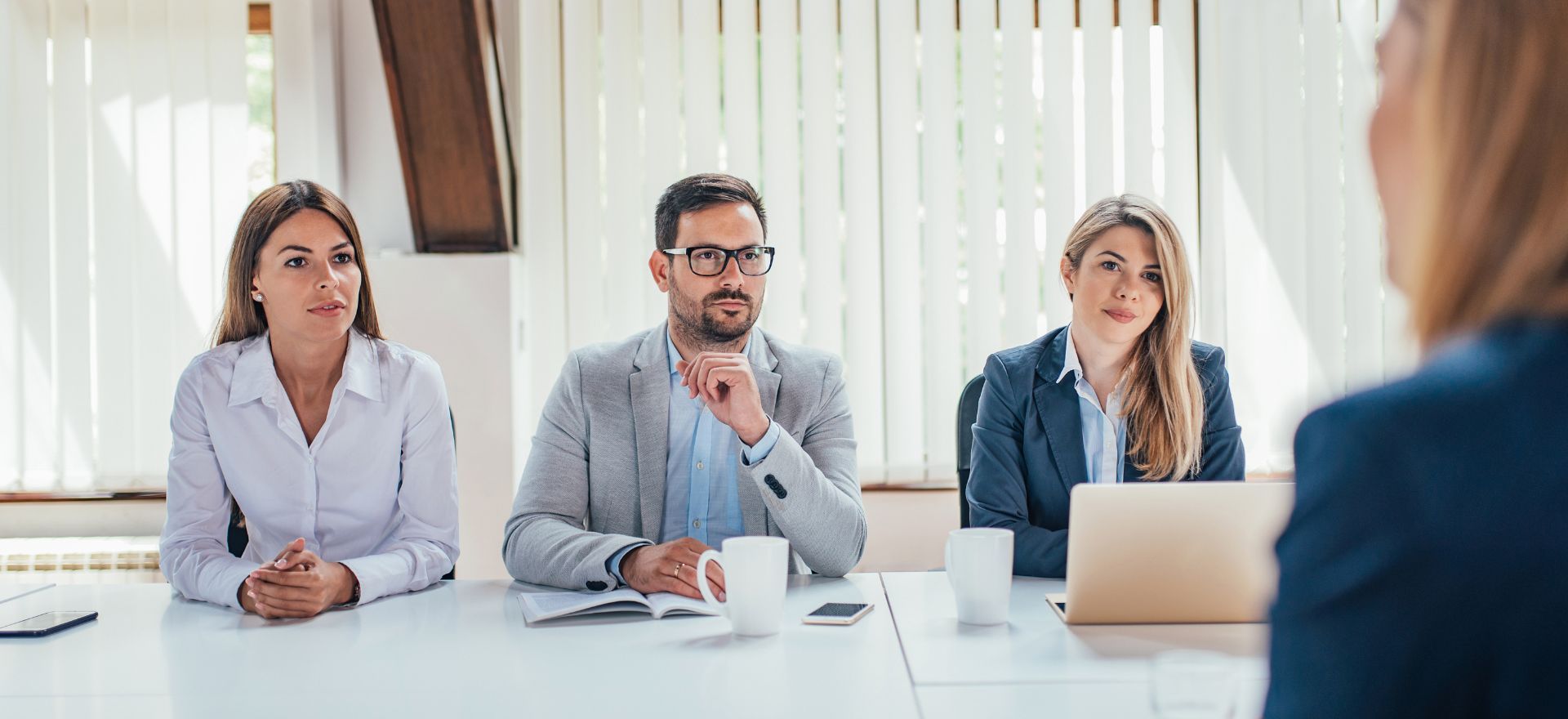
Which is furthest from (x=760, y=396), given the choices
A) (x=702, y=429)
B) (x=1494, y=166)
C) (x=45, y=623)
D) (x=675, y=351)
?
(x=1494, y=166)

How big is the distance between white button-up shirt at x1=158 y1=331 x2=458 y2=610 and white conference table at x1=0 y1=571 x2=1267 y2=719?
35cm

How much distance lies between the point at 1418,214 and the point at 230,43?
3617 millimetres

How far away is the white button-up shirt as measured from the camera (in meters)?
1.96

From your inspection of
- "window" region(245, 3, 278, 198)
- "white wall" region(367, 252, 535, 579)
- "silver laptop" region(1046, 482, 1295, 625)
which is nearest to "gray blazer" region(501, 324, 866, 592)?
"silver laptop" region(1046, 482, 1295, 625)

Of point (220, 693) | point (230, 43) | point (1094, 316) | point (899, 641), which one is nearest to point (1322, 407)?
point (899, 641)

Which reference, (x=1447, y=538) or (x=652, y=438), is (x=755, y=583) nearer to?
(x=652, y=438)

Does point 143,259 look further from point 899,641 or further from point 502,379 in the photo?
point 899,641

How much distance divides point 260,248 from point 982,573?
1578 mm

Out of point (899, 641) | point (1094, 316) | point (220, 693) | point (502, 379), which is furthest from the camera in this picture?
point (502, 379)

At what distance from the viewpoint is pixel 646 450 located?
2.09 meters

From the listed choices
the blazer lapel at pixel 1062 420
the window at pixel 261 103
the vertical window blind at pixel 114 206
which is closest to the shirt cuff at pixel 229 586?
the blazer lapel at pixel 1062 420

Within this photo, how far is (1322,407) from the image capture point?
1.85 feet

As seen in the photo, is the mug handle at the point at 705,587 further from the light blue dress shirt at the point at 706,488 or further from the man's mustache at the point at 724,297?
the man's mustache at the point at 724,297

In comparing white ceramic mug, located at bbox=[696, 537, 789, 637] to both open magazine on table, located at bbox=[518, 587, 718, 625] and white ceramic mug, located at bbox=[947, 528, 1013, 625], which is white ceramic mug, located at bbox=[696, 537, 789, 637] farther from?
white ceramic mug, located at bbox=[947, 528, 1013, 625]
